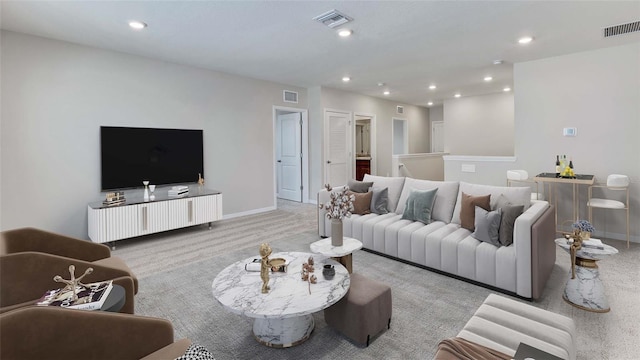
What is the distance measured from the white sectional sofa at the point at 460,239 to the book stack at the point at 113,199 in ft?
8.92

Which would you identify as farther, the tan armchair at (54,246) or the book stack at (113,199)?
the book stack at (113,199)

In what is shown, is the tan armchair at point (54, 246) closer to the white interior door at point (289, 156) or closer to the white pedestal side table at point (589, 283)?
the white pedestal side table at point (589, 283)

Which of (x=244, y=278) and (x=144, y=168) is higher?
(x=144, y=168)

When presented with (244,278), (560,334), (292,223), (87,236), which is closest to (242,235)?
(292,223)

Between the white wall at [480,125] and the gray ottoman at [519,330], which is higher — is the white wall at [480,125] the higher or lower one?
the higher one

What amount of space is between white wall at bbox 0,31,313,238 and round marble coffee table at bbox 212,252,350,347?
315cm

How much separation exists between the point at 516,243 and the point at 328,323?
1720 millimetres

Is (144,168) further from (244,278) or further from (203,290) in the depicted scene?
(244,278)

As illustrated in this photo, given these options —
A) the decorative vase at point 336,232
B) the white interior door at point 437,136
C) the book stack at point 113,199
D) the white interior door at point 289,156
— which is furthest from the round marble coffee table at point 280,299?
the white interior door at point 437,136

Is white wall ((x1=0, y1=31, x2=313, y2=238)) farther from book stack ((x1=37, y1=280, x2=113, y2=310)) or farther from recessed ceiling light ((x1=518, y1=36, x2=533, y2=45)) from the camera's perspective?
recessed ceiling light ((x1=518, y1=36, x2=533, y2=45))

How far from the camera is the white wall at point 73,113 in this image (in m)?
3.54

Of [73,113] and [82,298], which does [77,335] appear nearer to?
[82,298]

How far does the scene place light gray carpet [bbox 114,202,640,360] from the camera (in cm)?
195

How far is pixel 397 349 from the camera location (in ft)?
6.38
